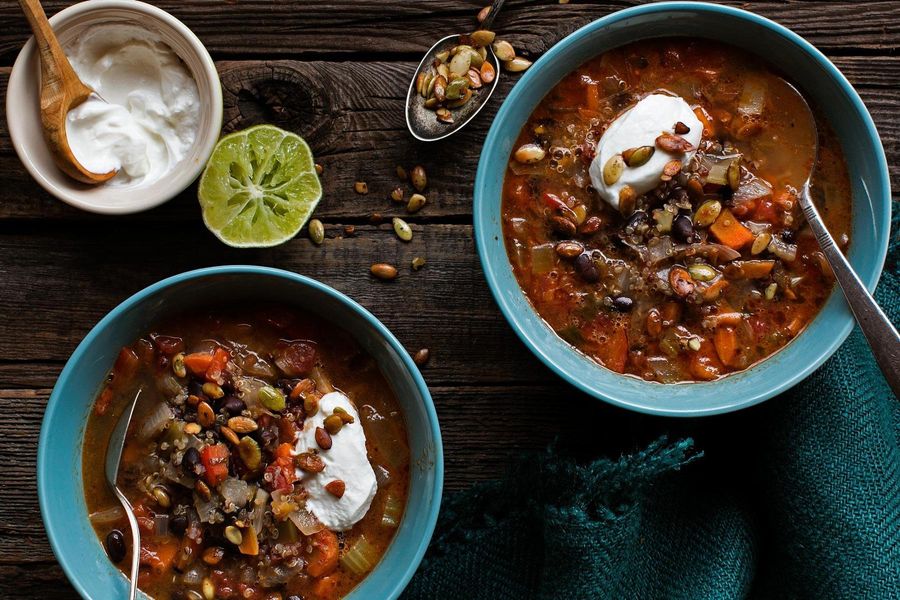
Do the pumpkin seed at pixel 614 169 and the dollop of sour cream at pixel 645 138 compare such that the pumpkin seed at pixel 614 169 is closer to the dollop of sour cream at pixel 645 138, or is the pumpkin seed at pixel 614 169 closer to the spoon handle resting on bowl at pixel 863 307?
the dollop of sour cream at pixel 645 138

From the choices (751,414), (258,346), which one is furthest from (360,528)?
(751,414)

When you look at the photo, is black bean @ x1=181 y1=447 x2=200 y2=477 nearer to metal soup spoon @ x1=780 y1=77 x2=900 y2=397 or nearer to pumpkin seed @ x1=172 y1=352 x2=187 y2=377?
pumpkin seed @ x1=172 y1=352 x2=187 y2=377

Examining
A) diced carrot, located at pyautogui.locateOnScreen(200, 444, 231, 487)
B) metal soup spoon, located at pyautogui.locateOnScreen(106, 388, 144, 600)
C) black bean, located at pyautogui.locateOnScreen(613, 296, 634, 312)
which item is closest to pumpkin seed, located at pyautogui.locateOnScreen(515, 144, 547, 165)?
black bean, located at pyautogui.locateOnScreen(613, 296, 634, 312)

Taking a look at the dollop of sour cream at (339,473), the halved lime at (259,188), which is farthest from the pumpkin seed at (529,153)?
the dollop of sour cream at (339,473)

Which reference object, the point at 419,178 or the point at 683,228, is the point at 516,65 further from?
the point at 683,228

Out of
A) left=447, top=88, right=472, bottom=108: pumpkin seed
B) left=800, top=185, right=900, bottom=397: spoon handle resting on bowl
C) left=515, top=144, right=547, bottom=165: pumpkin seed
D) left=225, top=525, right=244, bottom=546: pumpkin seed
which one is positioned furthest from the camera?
left=447, top=88, right=472, bottom=108: pumpkin seed

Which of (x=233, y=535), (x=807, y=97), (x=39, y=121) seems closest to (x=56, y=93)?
(x=39, y=121)
